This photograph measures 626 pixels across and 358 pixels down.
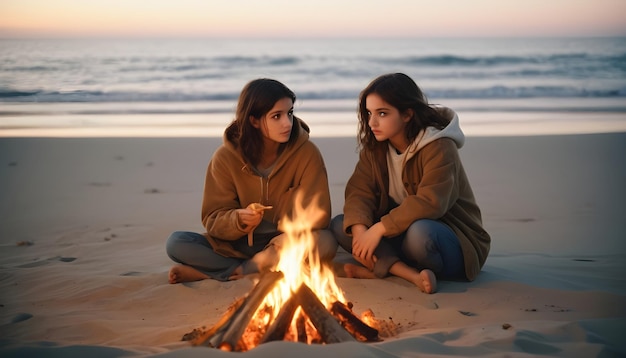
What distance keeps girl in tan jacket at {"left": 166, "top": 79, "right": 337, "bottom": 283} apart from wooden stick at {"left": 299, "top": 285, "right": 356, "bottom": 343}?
136 cm

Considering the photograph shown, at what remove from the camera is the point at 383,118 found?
15.3 ft

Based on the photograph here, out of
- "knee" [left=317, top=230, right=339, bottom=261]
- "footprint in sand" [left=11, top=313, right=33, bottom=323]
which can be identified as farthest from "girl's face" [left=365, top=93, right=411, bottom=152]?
"footprint in sand" [left=11, top=313, right=33, bottom=323]

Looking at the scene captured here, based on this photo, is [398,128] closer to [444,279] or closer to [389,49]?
[444,279]

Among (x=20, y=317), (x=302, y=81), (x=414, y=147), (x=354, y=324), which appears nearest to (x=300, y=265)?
(x=354, y=324)

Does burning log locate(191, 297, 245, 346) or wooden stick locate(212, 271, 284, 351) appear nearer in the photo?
wooden stick locate(212, 271, 284, 351)

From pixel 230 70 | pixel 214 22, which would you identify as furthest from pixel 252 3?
pixel 230 70

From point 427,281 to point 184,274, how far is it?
1666mm

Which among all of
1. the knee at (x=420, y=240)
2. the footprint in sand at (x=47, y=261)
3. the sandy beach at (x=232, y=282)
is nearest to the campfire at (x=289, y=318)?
the sandy beach at (x=232, y=282)

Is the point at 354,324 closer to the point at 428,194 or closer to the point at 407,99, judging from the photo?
the point at 428,194

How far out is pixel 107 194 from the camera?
780cm

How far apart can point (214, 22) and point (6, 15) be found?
1205 cm

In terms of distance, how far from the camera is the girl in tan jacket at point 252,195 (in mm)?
4836

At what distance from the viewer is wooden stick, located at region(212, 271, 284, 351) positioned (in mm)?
3205

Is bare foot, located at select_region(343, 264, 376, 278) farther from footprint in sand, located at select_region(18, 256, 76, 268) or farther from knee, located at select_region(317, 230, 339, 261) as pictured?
footprint in sand, located at select_region(18, 256, 76, 268)
